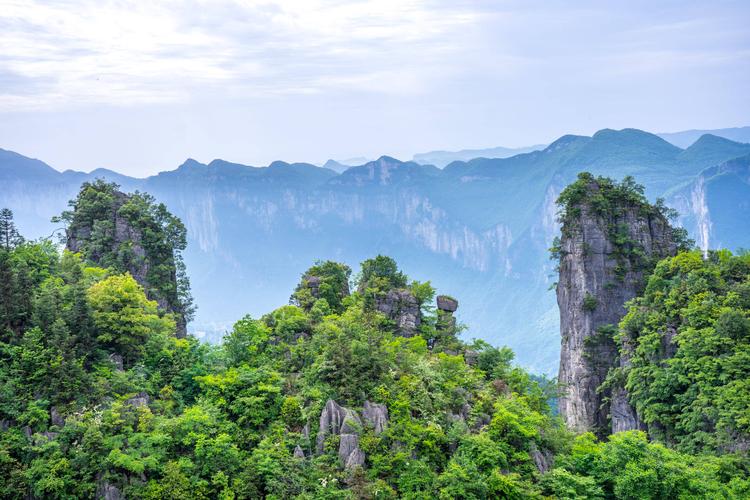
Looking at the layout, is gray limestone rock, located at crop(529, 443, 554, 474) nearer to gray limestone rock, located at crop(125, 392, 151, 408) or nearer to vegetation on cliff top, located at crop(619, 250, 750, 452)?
vegetation on cliff top, located at crop(619, 250, 750, 452)

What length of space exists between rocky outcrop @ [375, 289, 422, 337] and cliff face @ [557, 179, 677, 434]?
13.1m

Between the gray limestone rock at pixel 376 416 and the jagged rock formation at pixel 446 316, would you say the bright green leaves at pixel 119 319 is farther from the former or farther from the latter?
the jagged rock formation at pixel 446 316

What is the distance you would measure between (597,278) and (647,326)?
30.8ft

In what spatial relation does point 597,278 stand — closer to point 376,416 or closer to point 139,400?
point 376,416

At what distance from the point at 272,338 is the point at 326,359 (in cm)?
521

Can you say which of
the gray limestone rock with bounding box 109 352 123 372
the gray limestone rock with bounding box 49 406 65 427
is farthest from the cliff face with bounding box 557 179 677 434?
the gray limestone rock with bounding box 49 406 65 427

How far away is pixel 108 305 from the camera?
29.6 metres

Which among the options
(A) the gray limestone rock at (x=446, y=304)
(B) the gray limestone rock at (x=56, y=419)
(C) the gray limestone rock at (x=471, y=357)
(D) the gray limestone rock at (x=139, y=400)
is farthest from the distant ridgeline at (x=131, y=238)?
(C) the gray limestone rock at (x=471, y=357)

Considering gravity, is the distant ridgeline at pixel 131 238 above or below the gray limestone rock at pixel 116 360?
above

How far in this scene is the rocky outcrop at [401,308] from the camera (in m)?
39.5

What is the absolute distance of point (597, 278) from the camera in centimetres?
4766

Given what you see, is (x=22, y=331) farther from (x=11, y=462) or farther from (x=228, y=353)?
(x=228, y=353)

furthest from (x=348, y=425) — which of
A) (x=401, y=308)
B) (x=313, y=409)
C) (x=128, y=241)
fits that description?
(x=128, y=241)

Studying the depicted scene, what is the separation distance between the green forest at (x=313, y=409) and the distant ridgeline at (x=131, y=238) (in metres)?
6.22
